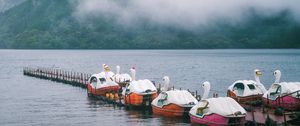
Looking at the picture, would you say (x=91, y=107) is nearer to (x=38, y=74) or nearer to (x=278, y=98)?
(x=278, y=98)

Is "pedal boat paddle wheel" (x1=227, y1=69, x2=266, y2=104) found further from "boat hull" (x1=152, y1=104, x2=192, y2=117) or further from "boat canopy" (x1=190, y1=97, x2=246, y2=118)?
"boat canopy" (x1=190, y1=97, x2=246, y2=118)

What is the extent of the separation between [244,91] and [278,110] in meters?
9.95

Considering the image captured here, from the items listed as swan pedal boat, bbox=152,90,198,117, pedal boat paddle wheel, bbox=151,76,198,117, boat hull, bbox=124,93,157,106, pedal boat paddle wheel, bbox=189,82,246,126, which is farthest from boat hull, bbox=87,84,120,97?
pedal boat paddle wheel, bbox=189,82,246,126

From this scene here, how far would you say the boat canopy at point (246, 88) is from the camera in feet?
163

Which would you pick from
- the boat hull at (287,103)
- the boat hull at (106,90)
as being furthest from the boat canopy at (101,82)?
the boat hull at (287,103)

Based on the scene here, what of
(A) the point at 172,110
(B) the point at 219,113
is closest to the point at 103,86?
(A) the point at 172,110

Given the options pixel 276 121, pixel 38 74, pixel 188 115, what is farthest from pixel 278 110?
pixel 38 74

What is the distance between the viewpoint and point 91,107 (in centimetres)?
5791

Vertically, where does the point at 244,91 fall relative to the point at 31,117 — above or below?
above

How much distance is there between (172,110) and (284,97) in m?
11.4

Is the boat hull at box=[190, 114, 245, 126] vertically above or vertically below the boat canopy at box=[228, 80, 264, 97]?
below

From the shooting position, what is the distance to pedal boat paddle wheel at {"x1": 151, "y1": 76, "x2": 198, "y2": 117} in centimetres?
4566

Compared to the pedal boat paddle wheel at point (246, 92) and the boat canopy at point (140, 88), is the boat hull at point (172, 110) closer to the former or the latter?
the boat canopy at point (140, 88)

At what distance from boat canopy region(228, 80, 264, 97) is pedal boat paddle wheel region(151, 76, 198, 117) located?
21.7 ft
